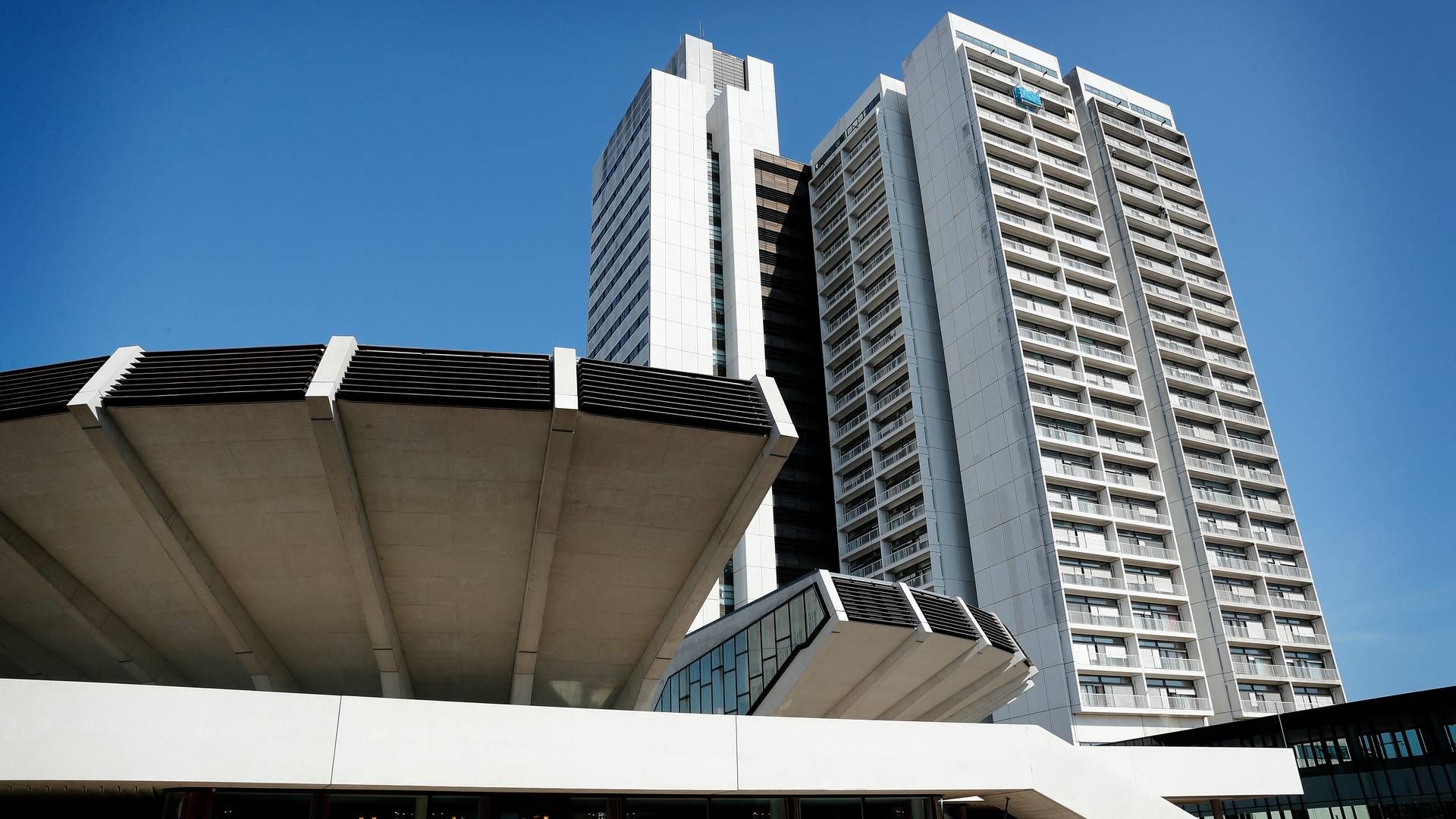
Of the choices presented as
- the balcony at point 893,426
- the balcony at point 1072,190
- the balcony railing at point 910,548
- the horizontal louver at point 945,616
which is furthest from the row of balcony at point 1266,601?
the horizontal louver at point 945,616

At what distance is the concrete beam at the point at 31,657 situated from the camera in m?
22.7

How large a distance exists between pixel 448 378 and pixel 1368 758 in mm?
41632

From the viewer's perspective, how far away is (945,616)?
31.4m

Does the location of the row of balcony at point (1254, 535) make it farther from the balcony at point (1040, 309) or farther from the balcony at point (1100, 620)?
the balcony at point (1040, 309)

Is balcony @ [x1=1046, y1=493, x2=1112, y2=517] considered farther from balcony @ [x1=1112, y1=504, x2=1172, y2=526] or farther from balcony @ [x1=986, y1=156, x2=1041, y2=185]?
balcony @ [x1=986, y1=156, x2=1041, y2=185]

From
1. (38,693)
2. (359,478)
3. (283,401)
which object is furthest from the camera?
(359,478)

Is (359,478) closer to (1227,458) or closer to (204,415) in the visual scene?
(204,415)

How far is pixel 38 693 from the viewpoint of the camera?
14.8m

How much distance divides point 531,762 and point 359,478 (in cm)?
706

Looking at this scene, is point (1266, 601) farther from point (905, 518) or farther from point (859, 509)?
point (859, 509)

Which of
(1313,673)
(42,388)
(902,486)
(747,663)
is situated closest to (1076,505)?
(902,486)

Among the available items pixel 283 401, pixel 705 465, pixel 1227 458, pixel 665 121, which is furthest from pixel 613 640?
pixel 665 121

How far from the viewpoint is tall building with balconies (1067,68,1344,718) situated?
59000 millimetres

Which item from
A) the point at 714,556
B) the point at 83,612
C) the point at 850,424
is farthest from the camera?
the point at 850,424
